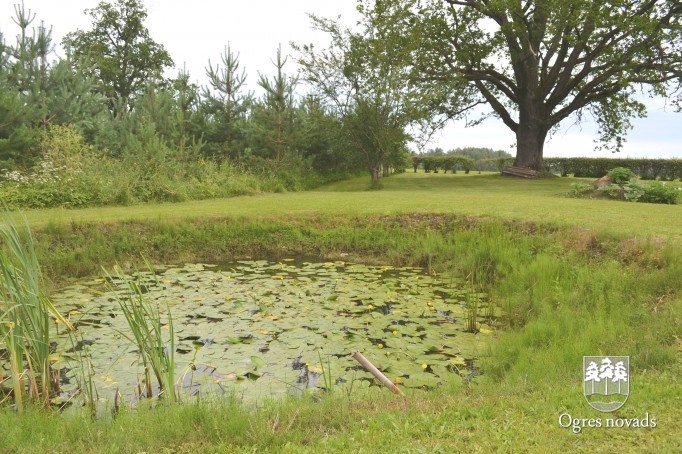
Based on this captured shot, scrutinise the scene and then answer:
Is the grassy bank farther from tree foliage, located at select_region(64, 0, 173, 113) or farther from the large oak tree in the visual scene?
tree foliage, located at select_region(64, 0, 173, 113)

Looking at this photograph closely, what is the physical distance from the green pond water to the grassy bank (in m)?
0.52

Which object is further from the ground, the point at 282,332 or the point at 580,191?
the point at 580,191

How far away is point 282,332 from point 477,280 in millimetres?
3530

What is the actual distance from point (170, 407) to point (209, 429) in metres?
0.52

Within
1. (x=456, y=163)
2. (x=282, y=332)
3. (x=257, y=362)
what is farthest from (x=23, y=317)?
(x=456, y=163)

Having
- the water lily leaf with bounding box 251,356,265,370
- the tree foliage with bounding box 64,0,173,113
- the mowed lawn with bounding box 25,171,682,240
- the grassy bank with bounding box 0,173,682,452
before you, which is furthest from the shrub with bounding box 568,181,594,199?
the tree foliage with bounding box 64,0,173,113

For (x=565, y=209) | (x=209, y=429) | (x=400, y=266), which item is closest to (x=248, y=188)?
(x=400, y=266)

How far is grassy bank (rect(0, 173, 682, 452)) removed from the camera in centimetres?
275

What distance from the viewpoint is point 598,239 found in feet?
24.7

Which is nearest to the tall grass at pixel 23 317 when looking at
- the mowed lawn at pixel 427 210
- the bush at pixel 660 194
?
the mowed lawn at pixel 427 210

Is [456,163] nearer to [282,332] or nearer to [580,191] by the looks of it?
[580,191]

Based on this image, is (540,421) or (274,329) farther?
(274,329)

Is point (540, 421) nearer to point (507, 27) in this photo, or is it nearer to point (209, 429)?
point (209, 429)

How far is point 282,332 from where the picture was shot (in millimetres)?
5359
